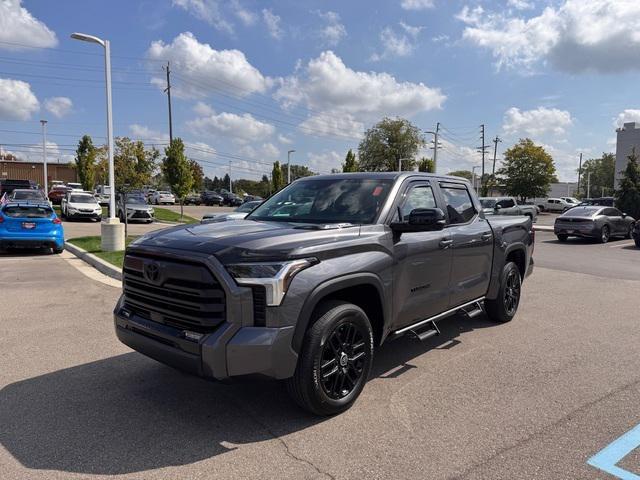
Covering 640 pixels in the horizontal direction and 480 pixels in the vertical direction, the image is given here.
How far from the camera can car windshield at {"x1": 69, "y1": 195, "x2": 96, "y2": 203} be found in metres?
24.8

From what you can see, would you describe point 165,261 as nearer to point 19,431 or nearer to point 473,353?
point 19,431

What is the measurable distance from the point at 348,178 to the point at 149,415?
2762 mm

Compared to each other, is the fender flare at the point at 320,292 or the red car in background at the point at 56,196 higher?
the red car in background at the point at 56,196

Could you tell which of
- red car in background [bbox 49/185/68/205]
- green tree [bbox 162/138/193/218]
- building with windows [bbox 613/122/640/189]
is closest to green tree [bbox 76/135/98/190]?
red car in background [bbox 49/185/68/205]

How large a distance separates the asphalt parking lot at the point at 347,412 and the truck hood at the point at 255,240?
1.28 m

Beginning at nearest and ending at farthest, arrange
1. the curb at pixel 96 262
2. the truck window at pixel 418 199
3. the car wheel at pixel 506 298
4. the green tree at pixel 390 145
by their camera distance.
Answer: the truck window at pixel 418 199, the car wheel at pixel 506 298, the curb at pixel 96 262, the green tree at pixel 390 145

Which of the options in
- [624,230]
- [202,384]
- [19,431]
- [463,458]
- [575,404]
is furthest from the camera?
[624,230]

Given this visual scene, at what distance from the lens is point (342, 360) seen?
3701 millimetres

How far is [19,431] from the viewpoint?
342 cm

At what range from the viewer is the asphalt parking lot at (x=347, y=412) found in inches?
119

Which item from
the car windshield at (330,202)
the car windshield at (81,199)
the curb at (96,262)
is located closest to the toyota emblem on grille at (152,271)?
the car windshield at (330,202)

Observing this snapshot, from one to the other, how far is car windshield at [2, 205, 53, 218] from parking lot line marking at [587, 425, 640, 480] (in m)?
13.3

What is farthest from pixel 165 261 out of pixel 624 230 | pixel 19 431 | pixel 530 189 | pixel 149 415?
pixel 530 189

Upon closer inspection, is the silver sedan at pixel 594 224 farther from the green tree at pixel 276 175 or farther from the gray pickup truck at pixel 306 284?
the green tree at pixel 276 175
